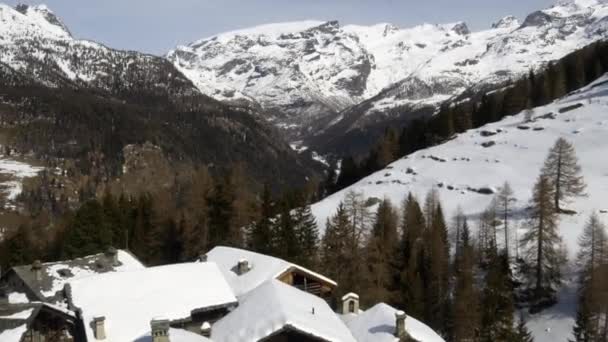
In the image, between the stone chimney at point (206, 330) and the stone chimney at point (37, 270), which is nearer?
the stone chimney at point (206, 330)

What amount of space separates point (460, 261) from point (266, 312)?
4378 centimetres

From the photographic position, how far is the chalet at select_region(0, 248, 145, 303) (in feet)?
181

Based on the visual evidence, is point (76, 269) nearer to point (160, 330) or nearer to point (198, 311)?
point (198, 311)

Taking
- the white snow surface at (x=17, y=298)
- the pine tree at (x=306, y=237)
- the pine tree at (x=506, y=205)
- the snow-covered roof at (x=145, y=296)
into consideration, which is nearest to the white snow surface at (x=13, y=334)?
the white snow surface at (x=17, y=298)

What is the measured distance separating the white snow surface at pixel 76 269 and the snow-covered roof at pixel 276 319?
2147 cm

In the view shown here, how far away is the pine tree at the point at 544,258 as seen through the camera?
2825 inches

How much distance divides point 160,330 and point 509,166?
89.4m

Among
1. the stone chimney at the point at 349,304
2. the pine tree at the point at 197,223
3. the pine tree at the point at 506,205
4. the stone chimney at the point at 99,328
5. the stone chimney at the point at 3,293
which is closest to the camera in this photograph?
the stone chimney at the point at 99,328

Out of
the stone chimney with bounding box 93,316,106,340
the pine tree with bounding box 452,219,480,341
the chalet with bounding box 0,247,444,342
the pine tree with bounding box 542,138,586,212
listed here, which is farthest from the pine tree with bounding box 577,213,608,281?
the stone chimney with bounding box 93,316,106,340

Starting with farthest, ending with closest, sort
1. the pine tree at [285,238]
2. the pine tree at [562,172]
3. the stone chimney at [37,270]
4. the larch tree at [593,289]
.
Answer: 1. the pine tree at [562,172]
2. the pine tree at [285,238]
3. the larch tree at [593,289]
4. the stone chimney at [37,270]

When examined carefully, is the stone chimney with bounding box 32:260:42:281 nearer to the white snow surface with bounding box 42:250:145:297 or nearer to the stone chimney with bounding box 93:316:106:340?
the white snow surface with bounding box 42:250:145:297

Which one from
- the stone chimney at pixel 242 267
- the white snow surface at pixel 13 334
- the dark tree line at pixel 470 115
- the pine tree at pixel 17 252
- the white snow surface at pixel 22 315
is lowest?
the white snow surface at pixel 13 334

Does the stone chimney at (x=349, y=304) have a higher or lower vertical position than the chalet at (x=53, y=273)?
lower

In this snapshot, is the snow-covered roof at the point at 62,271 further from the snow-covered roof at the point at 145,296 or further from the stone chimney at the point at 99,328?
the stone chimney at the point at 99,328
